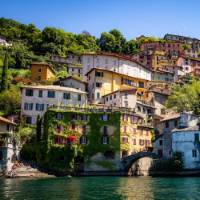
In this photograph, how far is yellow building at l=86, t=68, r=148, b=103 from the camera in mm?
86188

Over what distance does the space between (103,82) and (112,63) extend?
15439 mm

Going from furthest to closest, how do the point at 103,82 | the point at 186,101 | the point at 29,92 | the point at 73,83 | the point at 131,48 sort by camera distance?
the point at 131,48
the point at 73,83
the point at 103,82
the point at 186,101
the point at 29,92

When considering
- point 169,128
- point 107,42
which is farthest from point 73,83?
point 107,42

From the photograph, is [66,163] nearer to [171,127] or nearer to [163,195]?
[171,127]

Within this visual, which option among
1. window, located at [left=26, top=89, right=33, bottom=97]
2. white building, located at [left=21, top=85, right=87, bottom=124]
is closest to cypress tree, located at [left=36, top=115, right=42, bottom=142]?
white building, located at [left=21, top=85, right=87, bottom=124]

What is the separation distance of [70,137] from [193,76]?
7059 centimetres

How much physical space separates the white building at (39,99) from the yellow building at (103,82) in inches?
406

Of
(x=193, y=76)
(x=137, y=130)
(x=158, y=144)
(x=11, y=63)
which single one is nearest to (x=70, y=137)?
(x=137, y=130)

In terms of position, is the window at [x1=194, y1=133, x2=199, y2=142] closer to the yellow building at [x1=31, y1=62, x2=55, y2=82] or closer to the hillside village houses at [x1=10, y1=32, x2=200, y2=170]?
the hillside village houses at [x1=10, y1=32, x2=200, y2=170]

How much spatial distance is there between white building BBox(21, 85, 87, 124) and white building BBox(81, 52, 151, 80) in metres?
26.9

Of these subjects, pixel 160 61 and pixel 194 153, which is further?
pixel 160 61

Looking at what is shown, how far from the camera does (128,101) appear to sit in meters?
80.7

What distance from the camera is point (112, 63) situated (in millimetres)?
101562

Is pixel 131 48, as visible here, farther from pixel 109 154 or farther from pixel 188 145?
pixel 188 145
